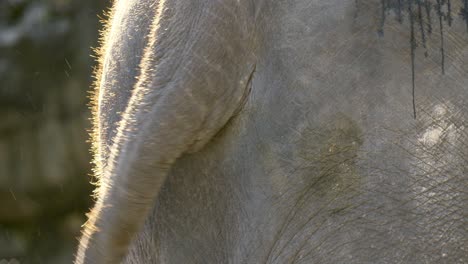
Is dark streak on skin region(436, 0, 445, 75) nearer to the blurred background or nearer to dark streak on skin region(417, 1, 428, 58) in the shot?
dark streak on skin region(417, 1, 428, 58)

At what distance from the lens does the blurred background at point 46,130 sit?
5.10 m

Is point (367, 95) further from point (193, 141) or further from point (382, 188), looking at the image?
point (193, 141)

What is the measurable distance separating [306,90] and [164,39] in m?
0.28

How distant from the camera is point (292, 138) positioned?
5.03ft

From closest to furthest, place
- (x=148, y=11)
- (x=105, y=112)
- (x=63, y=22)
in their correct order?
1. (x=148, y=11)
2. (x=105, y=112)
3. (x=63, y=22)

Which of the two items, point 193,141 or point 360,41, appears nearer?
point 360,41

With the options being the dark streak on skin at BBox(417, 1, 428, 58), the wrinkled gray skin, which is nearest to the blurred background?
the wrinkled gray skin

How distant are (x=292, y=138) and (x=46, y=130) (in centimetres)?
382

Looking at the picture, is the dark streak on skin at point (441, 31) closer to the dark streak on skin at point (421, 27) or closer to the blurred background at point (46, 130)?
the dark streak on skin at point (421, 27)

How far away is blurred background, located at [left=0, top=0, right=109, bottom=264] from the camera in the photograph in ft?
16.7

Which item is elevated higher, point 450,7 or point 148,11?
point 450,7

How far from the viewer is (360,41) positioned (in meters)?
1.49

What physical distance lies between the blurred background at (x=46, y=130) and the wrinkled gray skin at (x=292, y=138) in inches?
137

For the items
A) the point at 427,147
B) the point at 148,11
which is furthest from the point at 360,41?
the point at 148,11
